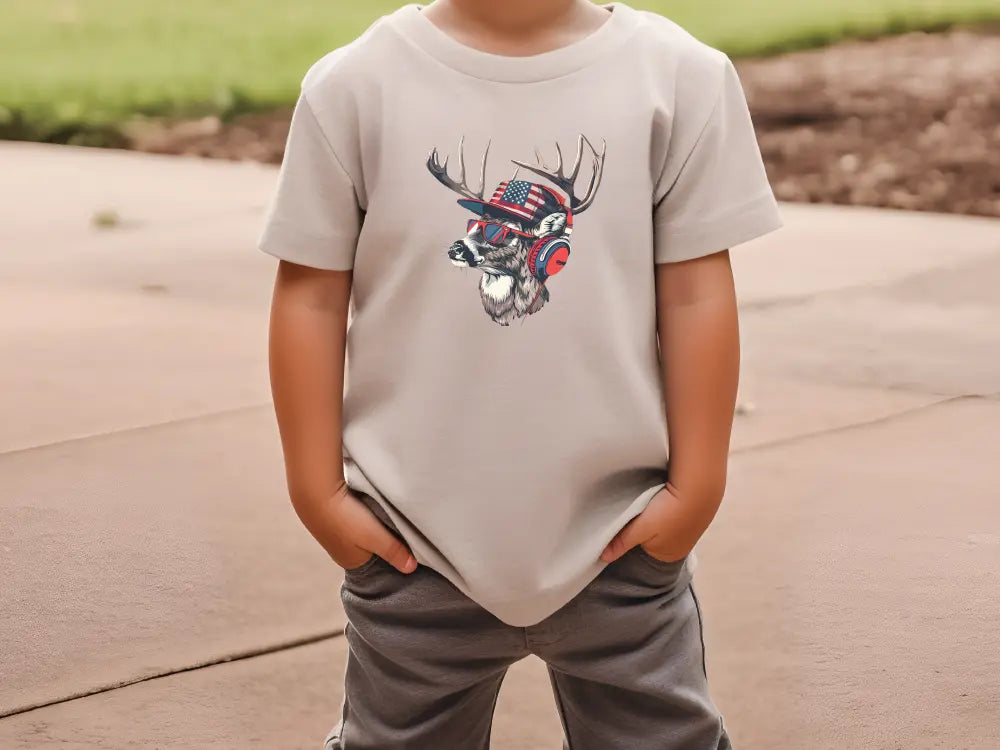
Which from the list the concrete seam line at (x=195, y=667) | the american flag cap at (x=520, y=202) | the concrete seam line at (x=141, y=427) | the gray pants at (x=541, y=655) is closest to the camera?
the american flag cap at (x=520, y=202)

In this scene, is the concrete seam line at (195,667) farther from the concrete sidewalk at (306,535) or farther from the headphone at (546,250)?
the headphone at (546,250)

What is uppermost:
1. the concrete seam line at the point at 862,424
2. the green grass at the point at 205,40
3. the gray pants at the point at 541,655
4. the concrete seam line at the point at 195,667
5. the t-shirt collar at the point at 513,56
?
the t-shirt collar at the point at 513,56

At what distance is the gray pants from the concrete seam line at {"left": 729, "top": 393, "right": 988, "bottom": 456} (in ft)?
5.59

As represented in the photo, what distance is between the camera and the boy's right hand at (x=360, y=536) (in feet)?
5.08

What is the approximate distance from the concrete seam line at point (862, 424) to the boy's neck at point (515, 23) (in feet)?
6.26

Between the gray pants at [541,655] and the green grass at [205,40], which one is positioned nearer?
the gray pants at [541,655]

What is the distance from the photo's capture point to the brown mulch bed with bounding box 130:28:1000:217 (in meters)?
7.00

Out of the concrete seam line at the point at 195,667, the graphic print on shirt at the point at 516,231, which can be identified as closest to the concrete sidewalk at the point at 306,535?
the concrete seam line at the point at 195,667

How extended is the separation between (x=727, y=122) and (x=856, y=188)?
5699 mm

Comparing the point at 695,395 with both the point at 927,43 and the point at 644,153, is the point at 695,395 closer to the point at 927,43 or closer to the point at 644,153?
the point at 644,153

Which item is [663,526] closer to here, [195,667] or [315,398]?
[315,398]

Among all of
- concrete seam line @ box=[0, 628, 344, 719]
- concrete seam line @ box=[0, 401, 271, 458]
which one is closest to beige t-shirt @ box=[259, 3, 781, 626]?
concrete seam line @ box=[0, 628, 344, 719]

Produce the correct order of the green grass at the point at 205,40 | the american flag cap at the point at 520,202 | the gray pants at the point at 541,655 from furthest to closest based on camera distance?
1. the green grass at the point at 205,40
2. the gray pants at the point at 541,655
3. the american flag cap at the point at 520,202

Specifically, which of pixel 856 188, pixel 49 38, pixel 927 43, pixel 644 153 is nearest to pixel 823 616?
pixel 644 153
